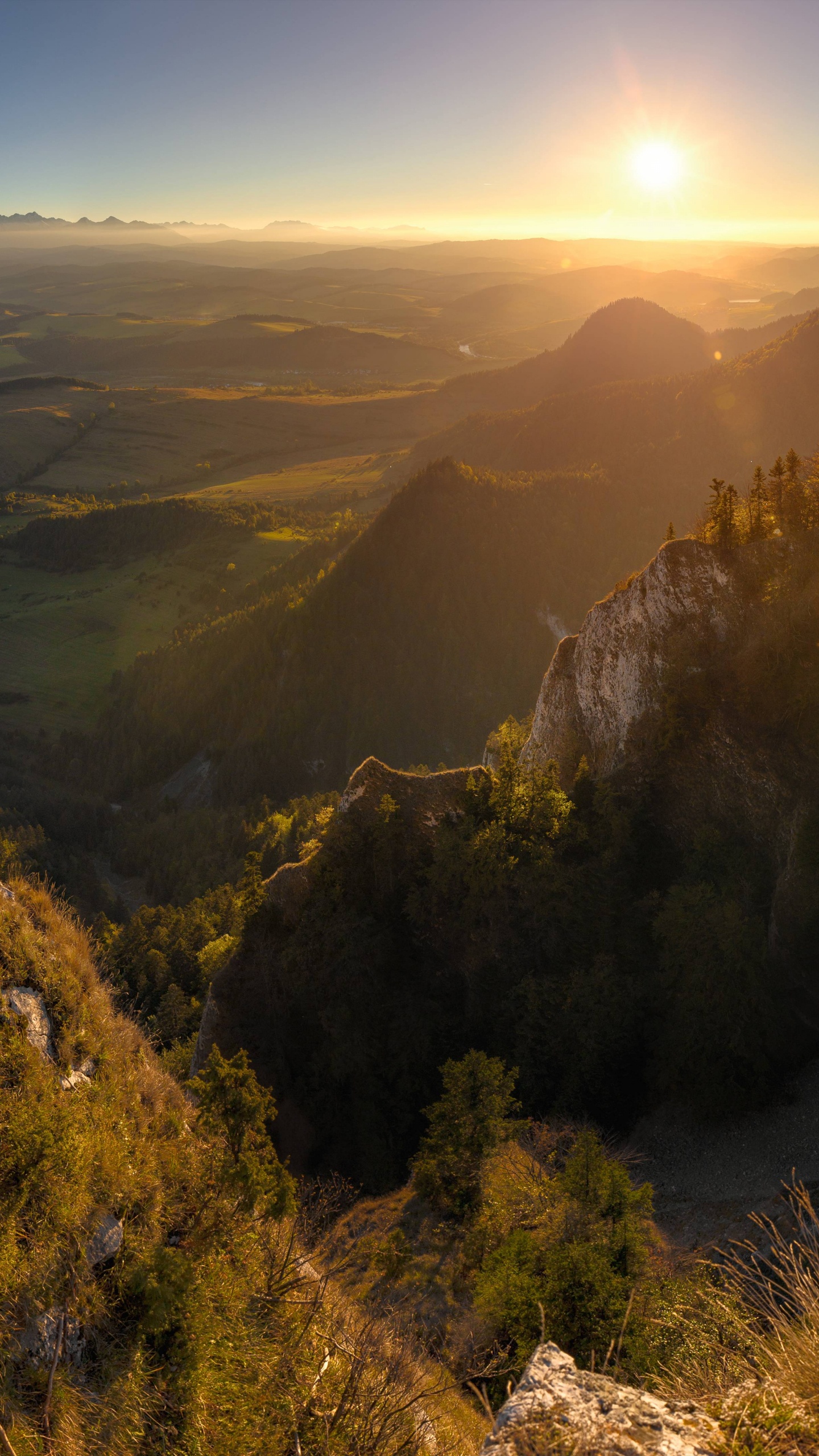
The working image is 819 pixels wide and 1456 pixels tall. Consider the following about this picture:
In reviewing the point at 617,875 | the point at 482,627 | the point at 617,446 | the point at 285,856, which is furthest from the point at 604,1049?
the point at 617,446

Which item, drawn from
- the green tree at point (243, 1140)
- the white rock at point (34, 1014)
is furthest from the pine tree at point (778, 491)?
the white rock at point (34, 1014)

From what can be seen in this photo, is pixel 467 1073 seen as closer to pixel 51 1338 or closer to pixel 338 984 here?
pixel 338 984

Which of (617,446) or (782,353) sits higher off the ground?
(782,353)

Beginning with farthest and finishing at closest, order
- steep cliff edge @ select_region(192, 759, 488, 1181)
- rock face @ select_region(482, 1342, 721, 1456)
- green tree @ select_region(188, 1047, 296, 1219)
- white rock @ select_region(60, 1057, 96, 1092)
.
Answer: steep cliff edge @ select_region(192, 759, 488, 1181) < white rock @ select_region(60, 1057, 96, 1092) < green tree @ select_region(188, 1047, 296, 1219) < rock face @ select_region(482, 1342, 721, 1456)

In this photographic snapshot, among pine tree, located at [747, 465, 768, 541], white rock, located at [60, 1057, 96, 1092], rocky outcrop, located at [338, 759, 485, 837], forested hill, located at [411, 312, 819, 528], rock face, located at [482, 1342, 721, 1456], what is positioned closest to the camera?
rock face, located at [482, 1342, 721, 1456]

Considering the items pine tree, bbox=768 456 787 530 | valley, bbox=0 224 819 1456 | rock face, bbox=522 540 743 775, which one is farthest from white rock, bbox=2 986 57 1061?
pine tree, bbox=768 456 787 530

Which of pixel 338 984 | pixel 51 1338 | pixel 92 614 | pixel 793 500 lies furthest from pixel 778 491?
pixel 92 614

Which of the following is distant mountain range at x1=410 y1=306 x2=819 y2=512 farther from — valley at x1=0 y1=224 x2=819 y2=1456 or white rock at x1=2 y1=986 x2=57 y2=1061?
white rock at x1=2 y1=986 x2=57 y2=1061

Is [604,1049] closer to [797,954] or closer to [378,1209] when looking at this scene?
[797,954]
